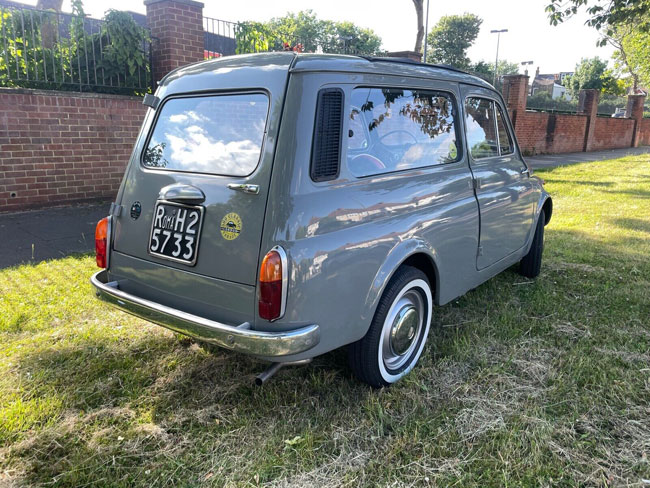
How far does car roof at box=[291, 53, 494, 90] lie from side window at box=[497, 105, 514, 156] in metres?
0.61

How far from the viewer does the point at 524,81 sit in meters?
19.0

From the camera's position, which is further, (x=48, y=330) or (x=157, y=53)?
(x=157, y=53)

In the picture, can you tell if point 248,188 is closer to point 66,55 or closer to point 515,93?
point 66,55

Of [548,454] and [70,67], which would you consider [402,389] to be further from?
[70,67]

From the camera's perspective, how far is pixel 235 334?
2504 millimetres

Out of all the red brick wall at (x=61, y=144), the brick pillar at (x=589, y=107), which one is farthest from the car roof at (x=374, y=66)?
the brick pillar at (x=589, y=107)

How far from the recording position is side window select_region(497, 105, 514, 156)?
14.6 feet

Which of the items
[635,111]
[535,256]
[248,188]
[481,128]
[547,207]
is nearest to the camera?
[248,188]

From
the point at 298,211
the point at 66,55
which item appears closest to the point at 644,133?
the point at 66,55

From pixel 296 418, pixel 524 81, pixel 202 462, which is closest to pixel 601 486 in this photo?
pixel 296 418

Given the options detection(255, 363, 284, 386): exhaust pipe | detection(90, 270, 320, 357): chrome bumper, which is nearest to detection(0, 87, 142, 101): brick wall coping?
detection(90, 270, 320, 357): chrome bumper

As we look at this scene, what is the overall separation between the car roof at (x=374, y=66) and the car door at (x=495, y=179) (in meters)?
0.25

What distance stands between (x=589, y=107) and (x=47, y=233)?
25.5 m

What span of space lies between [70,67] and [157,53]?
5.14 feet
